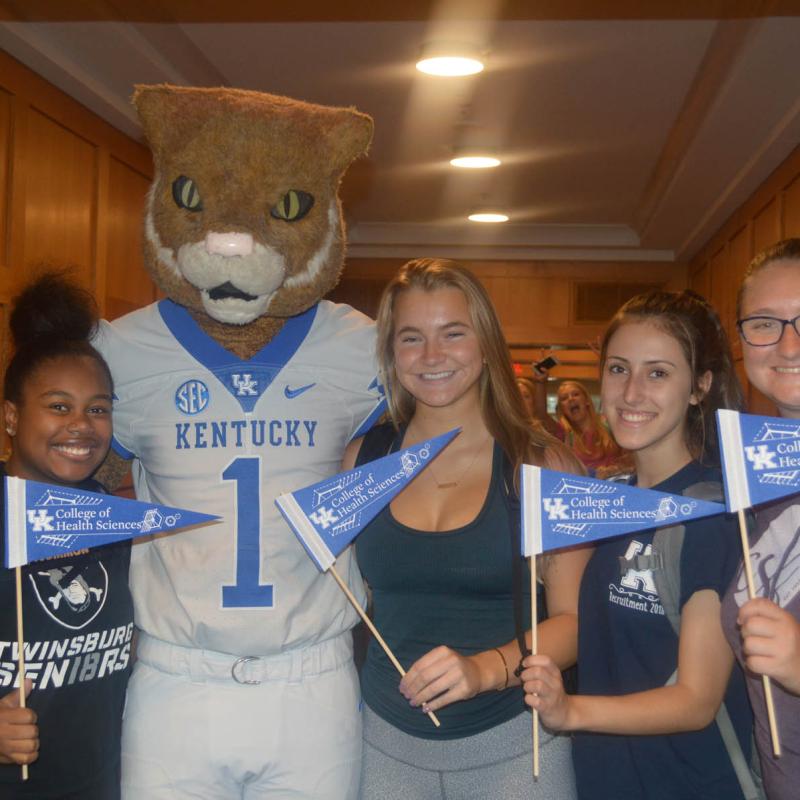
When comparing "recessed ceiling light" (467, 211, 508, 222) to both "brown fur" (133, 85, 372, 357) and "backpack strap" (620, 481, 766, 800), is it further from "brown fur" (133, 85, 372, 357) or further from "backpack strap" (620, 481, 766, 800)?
"backpack strap" (620, 481, 766, 800)

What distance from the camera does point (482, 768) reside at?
162cm

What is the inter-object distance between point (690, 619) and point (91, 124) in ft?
11.0

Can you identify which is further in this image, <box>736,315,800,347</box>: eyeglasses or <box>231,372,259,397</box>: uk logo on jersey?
<box>231,372,259,397</box>: uk logo on jersey

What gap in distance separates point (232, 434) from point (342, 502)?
271 millimetres

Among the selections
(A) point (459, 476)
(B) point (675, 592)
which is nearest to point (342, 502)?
(A) point (459, 476)

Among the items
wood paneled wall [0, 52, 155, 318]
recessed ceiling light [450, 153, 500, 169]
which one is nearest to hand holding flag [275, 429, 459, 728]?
wood paneled wall [0, 52, 155, 318]

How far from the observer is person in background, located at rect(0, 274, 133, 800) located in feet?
5.31

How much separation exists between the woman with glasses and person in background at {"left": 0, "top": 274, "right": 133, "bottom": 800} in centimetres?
102

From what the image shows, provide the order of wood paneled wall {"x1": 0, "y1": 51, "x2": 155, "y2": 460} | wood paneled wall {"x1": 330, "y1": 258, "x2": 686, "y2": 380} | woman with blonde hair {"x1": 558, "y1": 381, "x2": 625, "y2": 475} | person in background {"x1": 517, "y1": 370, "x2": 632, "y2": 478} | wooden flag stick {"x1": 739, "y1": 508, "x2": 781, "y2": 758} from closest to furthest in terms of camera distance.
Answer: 1. wooden flag stick {"x1": 739, "y1": 508, "x2": 781, "y2": 758}
2. wood paneled wall {"x1": 0, "y1": 51, "x2": 155, "y2": 460}
3. person in background {"x1": 517, "y1": 370, "x2": 632, "y2": 478}
4. woman with blonde hair {"x1": 558, "y1": 381, "x2": 625, "y2": 475}
5. wood paneled wall {"x1": 330, "y1": 258, "x2": 686, "y2": 380}

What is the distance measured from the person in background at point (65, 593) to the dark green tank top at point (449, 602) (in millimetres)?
460

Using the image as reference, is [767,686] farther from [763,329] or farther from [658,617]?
[763,329]

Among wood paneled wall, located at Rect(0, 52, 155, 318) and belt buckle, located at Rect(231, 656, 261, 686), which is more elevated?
wood paneled wall, located at Rect(0, 52, 155, 318)

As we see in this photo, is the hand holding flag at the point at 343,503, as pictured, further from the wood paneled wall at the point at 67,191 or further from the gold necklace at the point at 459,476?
the wood paneled wall at the point at 67,191

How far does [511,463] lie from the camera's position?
1749 millimetres
